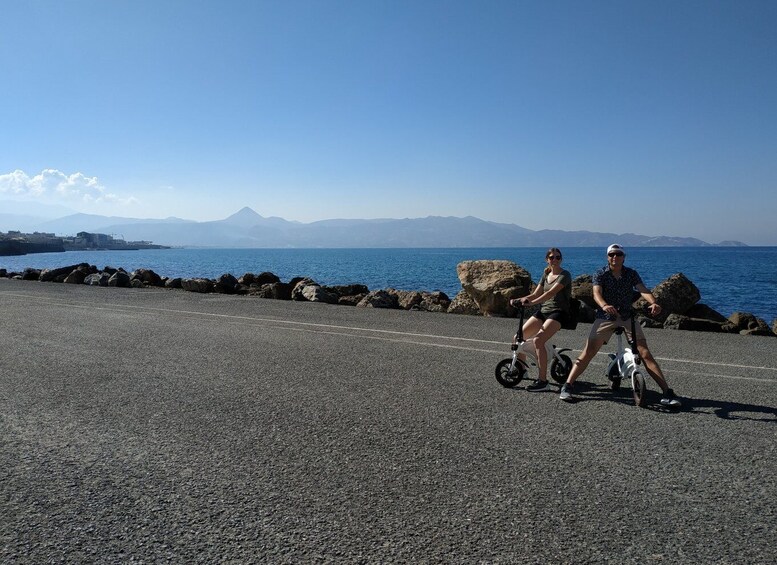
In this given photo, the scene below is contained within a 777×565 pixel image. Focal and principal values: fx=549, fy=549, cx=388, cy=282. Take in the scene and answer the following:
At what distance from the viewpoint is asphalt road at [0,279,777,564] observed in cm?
328

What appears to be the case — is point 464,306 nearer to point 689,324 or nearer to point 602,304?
point 689,324

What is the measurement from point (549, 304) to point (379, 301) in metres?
11.2

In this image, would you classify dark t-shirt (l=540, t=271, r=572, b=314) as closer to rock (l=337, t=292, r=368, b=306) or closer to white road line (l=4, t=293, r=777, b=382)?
white road line (l=4, t=293, r=777, b=382)

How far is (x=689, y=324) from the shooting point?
510 inches

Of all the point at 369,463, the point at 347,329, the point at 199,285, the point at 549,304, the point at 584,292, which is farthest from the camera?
the point at 199,285

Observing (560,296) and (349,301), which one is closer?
(560,296)

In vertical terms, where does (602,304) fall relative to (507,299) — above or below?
above

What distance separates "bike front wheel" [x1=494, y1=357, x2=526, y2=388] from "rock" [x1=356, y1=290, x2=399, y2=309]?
1092 centimetres

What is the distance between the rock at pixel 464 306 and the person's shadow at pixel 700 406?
30.2 ft

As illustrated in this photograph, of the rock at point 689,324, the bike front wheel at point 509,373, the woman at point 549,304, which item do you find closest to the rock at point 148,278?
the rock at point 689,324

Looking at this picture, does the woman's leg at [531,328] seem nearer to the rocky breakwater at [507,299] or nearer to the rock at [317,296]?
the rocky breakwater at [507,299]

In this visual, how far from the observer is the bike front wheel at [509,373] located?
6.93m

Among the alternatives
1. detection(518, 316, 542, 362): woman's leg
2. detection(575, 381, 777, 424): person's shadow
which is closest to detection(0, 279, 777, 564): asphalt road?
detection(575, 381, 777, 424): person's shadow

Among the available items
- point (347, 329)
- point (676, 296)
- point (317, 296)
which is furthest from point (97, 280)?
point (676, 296)
